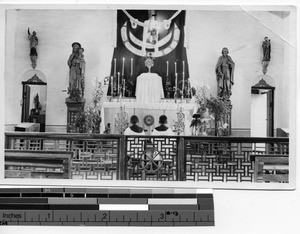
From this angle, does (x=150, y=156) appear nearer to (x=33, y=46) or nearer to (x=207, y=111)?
(x=207, y=111)

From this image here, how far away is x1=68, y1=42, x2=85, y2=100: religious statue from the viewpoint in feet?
6.06

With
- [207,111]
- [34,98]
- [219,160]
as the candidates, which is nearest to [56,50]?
[34,98]

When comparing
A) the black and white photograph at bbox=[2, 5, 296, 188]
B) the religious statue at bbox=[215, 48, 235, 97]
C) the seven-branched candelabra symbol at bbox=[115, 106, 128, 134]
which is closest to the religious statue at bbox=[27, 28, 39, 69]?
the black and white photograph at bbox=[2, 5, 296, 188]

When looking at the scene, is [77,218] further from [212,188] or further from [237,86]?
[237,86]

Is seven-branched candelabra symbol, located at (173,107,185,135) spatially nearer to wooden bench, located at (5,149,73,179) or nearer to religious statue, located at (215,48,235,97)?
religious statue, located at (215,48,235,97)

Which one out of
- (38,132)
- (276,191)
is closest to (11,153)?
(38,132)

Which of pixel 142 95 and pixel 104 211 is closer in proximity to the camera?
pixel 104 211

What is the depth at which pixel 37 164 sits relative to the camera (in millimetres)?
1858

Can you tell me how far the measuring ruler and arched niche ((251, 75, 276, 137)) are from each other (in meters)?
0.43

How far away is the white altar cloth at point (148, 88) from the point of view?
1.85 meters

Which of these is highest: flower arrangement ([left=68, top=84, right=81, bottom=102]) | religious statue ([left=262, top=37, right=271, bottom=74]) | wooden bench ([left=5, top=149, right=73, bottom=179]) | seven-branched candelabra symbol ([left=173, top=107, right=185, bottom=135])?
religious statue ([left=262, top=37, right=271, bottom=74])

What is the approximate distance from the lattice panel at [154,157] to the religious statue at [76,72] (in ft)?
0.81

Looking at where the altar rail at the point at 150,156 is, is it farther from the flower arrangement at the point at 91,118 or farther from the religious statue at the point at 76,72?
the religious statue at the point at 76,72

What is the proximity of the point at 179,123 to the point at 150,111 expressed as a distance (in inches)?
4.4
